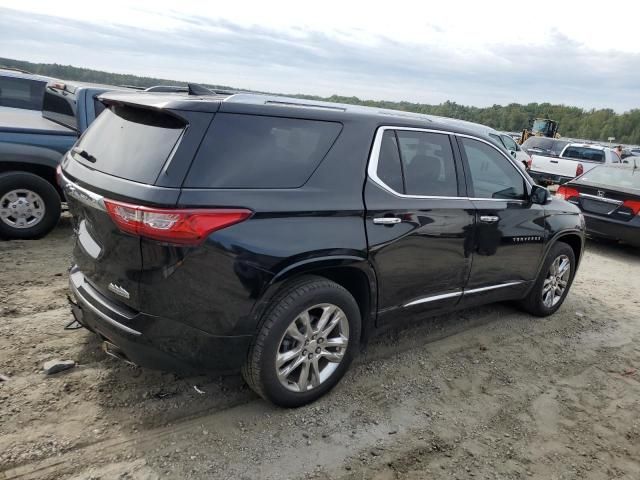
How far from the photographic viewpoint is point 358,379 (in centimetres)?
358

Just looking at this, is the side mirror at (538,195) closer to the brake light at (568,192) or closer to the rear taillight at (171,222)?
the rear taillight at (171,222)

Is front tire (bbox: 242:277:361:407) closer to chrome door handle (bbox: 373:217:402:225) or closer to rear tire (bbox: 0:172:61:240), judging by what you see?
chrome door handle (bbox: 373:217:402:225)

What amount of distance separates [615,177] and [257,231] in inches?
315

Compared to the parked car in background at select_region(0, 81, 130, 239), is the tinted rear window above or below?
above

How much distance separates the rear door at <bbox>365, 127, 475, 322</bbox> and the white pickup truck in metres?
12.7

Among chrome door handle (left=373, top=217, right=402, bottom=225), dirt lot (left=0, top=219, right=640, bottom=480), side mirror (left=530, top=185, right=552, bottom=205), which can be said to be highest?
side mirror (left=530, top=185, right=552, bottom=205)

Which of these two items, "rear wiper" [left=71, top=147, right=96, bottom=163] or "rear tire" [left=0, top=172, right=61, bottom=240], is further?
"rear tire" [left=0, top=172, right=61, bottom=240]

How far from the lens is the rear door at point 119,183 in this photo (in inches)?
99.9

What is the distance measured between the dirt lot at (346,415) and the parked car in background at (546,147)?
46.4 feet

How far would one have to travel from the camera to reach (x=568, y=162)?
15.3 meters

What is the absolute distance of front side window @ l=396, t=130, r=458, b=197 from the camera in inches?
137

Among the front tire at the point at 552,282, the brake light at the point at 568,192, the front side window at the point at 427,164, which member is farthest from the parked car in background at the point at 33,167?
the brake light at the point at 568,192

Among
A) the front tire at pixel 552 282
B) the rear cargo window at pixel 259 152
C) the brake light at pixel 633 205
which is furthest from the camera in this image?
the brake light at pixel 633 205

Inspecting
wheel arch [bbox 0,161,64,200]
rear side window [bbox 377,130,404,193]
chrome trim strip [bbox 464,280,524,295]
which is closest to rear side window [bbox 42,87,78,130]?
wheel arch [bbox 0,161,64,200]
